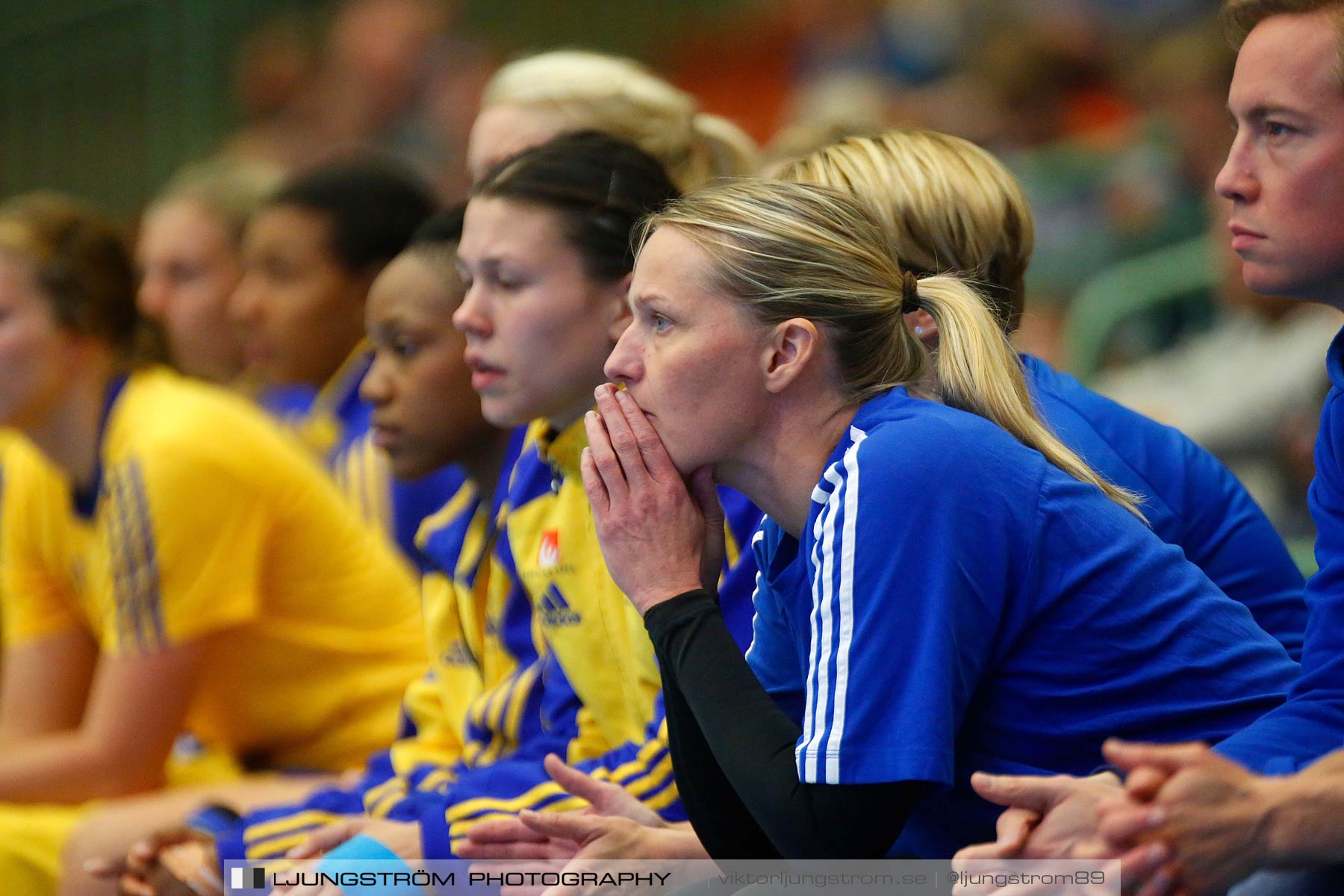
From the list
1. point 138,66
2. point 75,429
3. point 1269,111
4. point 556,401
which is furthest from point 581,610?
point 138,66

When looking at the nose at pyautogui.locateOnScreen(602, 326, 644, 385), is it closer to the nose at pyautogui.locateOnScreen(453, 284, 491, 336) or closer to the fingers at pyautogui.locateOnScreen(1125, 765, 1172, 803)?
the nose at pyautogui.locateOnScreen(453, 284, 491, 336)

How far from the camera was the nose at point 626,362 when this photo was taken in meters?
1.76

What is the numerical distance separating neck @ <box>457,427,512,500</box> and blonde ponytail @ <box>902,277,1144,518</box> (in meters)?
1.02

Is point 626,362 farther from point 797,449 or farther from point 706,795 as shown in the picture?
point 706,795

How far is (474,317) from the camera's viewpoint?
88.7 inches

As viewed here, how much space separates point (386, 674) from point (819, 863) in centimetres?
171


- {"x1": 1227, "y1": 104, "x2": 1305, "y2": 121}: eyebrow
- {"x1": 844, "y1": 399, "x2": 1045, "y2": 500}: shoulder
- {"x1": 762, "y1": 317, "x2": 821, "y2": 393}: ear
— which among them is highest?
{"x1": 1227, "y1": 104, "x2": 1305, "y2": 121}: eyebrow

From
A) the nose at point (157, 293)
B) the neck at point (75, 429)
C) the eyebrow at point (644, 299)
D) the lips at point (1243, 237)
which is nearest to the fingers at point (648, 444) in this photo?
the eyebrow at point (644, 299)

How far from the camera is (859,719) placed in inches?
58.8

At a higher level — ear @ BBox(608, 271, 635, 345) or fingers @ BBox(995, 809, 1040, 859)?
ear @ BBox(608, 271, 635, 345)

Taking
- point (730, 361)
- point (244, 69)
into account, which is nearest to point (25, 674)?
point (730, 361)

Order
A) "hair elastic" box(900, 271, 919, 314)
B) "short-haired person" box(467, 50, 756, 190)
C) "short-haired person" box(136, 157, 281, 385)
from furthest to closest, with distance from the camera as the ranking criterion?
"short-haired person" box(136, 157, 281, 385)
"short-haired person" box(467, 50, 756, 190)
"hair elastic" box(900, 271, 919, 314)

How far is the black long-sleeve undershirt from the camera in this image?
152 centimetres

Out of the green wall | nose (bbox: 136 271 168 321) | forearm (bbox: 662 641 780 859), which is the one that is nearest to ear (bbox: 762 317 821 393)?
forearm (bbox: 662 641 780 859)
